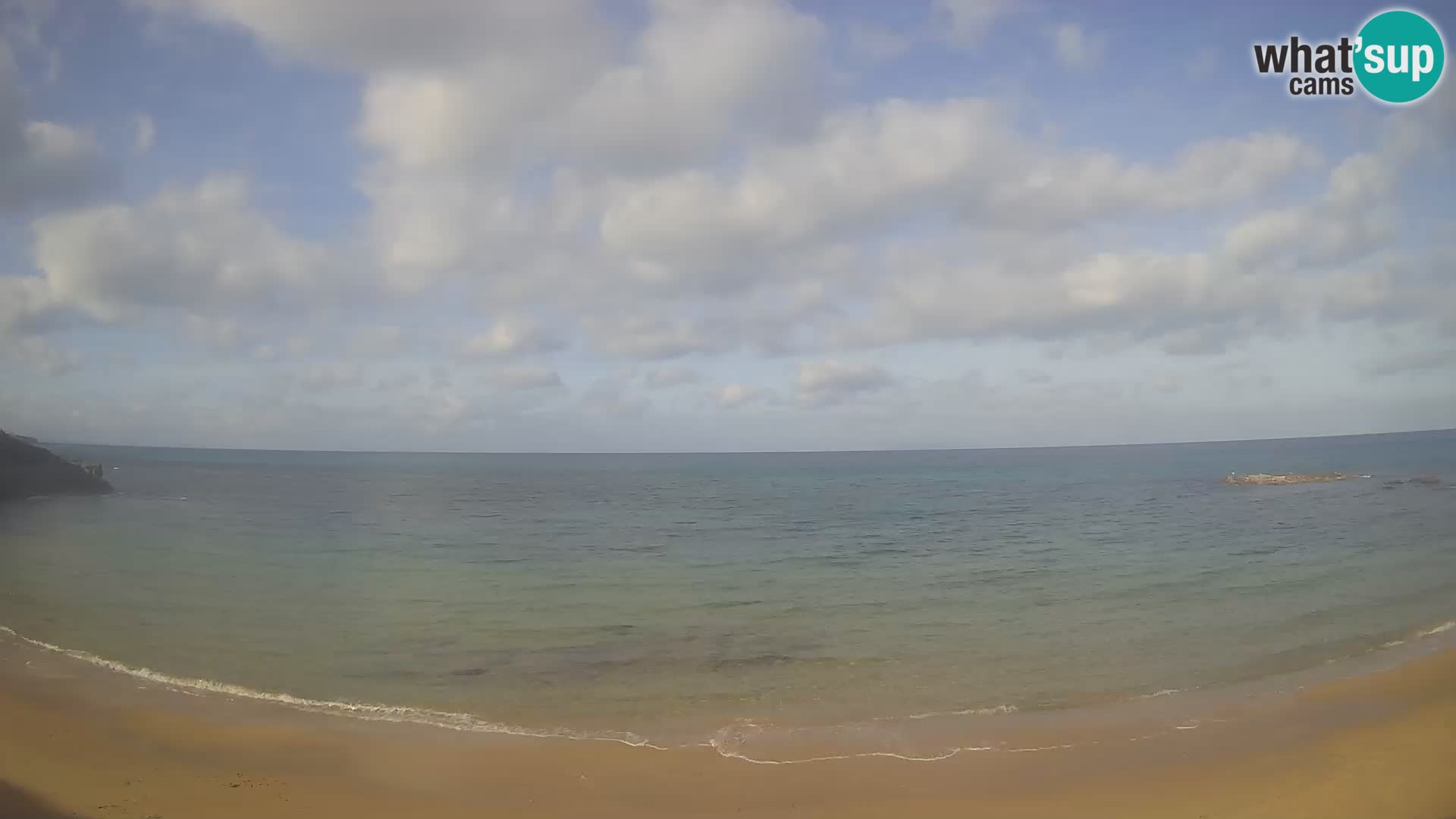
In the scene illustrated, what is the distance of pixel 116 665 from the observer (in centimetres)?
1448

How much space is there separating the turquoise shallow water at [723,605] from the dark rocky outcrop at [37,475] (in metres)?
12.1

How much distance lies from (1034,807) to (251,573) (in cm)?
2623

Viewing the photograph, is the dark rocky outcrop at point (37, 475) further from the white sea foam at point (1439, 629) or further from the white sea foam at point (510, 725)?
the white sea foam at point (1439, 629)

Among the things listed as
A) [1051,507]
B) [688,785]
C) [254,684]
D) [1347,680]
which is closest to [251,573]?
[254,684]

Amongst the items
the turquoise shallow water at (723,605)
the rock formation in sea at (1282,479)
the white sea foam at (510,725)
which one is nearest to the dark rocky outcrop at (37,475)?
the turquoise shallow water at (723,605)

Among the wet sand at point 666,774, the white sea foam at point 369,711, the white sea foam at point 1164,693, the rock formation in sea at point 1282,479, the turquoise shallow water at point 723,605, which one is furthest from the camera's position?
the rock formation in sea at point 1282,479

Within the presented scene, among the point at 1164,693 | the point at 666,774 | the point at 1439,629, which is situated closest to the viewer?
the point at 666,774

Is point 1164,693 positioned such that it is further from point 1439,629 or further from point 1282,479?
point 1282,479

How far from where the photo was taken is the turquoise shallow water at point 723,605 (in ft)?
43.6

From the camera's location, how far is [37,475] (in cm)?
5616

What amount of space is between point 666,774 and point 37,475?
71.8 meters

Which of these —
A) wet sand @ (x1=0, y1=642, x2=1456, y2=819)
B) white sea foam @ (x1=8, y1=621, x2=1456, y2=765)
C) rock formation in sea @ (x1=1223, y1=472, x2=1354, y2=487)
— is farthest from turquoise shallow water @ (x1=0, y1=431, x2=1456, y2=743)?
rock formation in sea @ (x1=1223, y1=472, x2=1354, y2=487)

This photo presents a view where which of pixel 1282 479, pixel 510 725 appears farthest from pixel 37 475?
pixel 1282 479

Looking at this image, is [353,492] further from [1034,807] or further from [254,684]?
[1034,807]
